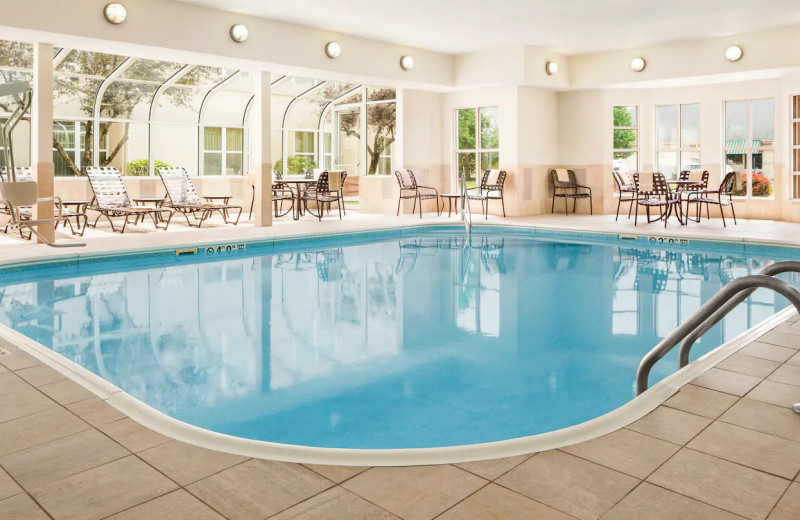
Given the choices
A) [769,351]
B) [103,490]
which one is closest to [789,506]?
[769,351]

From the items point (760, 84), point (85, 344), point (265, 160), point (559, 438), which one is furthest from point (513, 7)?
point (559, 438)

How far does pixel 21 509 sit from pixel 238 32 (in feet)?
28.6

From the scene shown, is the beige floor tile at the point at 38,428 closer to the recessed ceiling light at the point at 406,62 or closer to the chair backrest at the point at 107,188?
the chair backrest at the point at 107,188

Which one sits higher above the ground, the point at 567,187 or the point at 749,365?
the point at 567,187

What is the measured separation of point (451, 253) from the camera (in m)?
9.23

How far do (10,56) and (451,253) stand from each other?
27.1 ft

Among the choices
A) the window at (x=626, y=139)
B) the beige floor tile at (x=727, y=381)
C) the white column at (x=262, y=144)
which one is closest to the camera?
the beige floor tile at (x=727, y=381)

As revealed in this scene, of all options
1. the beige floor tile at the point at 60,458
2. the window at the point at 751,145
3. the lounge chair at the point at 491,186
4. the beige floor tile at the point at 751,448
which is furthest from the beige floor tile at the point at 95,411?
the window at the point at 751,145

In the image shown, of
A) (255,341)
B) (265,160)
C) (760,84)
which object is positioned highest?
(760,84)

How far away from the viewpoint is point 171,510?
195 cm

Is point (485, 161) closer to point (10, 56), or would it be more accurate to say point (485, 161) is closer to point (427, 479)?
point (10, 56)

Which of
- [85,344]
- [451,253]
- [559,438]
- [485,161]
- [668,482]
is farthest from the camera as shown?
[485,161]

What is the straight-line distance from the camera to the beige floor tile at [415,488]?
197cm

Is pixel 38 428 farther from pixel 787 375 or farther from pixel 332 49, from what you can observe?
pixel 332 49
